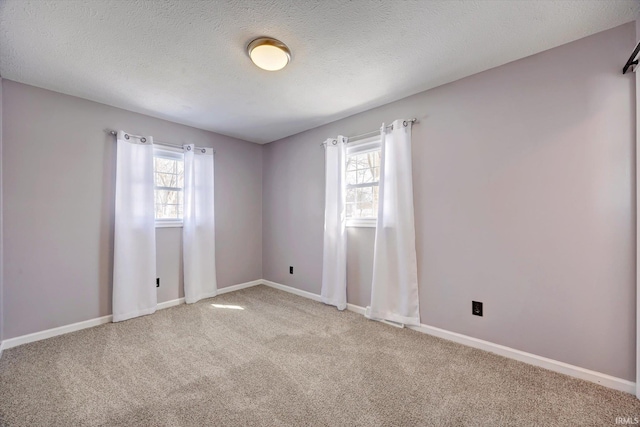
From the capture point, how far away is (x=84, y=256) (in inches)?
106

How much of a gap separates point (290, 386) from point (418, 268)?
1.63 meters

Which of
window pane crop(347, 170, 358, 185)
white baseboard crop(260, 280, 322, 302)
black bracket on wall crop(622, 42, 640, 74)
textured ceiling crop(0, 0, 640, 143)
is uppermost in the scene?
textured ceiling crop(0, 0, 640, 143)

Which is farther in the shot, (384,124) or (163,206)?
(163,206)

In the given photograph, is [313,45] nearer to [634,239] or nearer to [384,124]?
[384,124]

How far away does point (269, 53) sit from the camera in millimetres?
1895

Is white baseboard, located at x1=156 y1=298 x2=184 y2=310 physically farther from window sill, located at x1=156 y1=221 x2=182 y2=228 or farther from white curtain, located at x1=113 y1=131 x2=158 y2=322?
window sill, located at x1=156 y1=221 x2=182 y2=228

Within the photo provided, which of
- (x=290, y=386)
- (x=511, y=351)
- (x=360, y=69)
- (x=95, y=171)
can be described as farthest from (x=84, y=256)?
(x=511, y=351)

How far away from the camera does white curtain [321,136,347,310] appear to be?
3.19 metres

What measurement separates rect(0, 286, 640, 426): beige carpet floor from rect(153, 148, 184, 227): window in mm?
1381

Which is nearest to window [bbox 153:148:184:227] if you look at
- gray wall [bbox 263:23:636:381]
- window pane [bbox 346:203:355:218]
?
window pane [bbox 346:203:355:218]

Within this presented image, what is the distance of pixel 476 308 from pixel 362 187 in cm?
175

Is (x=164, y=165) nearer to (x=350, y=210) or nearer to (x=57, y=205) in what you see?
(x=57, y=205)

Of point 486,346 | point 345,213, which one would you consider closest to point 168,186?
point 345,213

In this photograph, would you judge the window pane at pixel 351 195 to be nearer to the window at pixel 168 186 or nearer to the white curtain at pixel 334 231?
the white curtain at pixel 334 231
